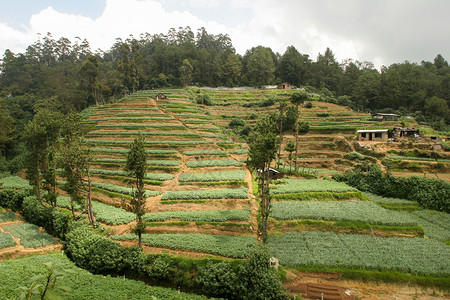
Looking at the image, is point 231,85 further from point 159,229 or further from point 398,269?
point 398,269

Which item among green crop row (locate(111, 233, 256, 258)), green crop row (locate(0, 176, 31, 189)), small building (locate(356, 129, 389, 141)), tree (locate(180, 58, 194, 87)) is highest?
tree (locate(180, 58, 194, 87))

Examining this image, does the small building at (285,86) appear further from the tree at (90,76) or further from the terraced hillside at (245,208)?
the tree at (90,76)

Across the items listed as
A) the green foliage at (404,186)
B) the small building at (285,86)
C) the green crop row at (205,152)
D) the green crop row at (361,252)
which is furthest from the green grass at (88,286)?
the small building at (285,86)

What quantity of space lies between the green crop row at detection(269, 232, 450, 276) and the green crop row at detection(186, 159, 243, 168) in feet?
63.7

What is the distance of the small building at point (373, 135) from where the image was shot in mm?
51594

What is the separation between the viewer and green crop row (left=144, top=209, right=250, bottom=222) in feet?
91.0

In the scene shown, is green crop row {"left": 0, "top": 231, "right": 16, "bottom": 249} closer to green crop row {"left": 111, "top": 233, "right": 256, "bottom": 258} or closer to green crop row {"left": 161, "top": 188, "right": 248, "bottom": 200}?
green crop row {"left": 111, "top": 233, "right": 256, "bottom": 258}

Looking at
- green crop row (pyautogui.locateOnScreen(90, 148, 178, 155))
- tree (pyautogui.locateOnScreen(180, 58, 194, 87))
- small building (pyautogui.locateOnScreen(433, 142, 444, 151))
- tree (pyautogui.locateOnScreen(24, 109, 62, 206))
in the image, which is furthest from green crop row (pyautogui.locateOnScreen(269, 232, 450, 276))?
tree (pyautogui.locateOnScreen(180, 58, 194, 87))

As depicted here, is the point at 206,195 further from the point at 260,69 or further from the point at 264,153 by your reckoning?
the point at 260,69

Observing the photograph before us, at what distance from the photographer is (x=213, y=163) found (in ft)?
143

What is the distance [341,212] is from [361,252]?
22.4 ft

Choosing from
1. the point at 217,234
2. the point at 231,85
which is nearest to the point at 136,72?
the point at 231,85

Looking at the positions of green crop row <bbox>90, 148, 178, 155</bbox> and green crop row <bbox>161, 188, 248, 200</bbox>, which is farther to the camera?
green crop row <bbox>90, 148, 178, 155</bbox>

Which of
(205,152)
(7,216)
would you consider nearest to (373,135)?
(205,152)
